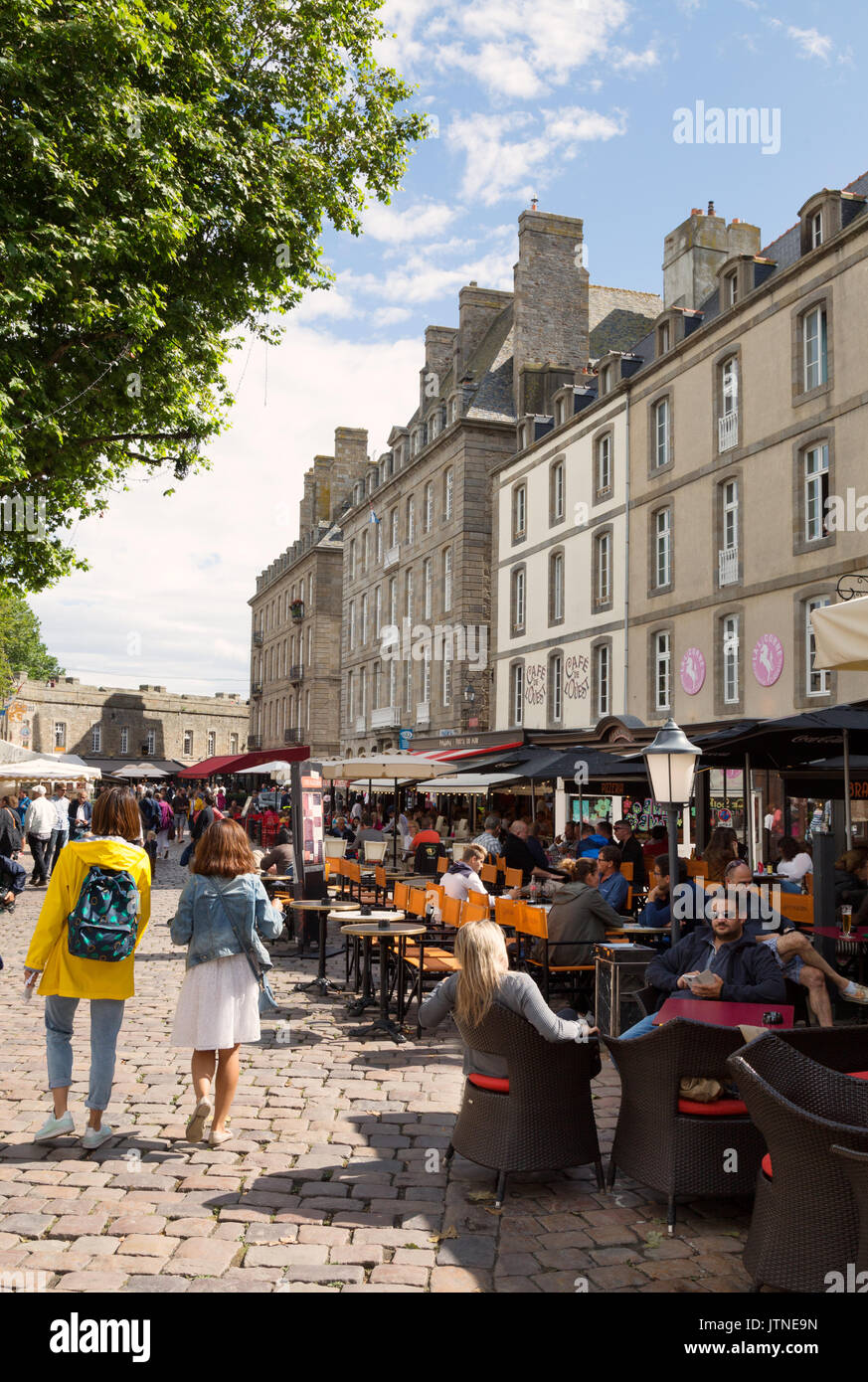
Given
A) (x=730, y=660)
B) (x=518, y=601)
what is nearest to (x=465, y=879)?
(x=730, y=660)

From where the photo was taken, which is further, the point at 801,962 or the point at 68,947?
the point at 801,962

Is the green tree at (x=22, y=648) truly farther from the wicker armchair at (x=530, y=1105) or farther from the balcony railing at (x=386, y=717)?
the wicker armchair at (x=530, y=1105)

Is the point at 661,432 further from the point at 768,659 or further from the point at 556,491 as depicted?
the point at 768,659

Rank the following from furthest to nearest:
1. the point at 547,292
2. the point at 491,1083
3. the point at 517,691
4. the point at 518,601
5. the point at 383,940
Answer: the point at 547,292, the point at 518,601, the point at 517,691, the point at 383,940, the point at 491,1083

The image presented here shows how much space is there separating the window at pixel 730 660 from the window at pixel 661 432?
4.90m

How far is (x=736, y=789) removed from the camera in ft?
75.7

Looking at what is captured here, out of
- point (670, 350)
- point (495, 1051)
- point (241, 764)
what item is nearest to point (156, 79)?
point (495, 1051)

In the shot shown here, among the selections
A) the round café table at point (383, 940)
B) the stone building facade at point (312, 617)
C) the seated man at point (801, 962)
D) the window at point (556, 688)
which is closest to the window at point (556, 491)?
the window at point (556, 688)

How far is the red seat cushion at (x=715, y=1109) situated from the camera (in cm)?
466

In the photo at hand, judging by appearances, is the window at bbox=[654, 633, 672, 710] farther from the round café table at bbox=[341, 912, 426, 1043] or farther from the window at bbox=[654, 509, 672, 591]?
the round café table at bbox=[341, 912, 426, 1043]

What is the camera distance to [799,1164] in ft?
12.2

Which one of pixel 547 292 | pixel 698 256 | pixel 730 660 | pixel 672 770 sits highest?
pixel 547 292

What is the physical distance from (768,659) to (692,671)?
9.11ft

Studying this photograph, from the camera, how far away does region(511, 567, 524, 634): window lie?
33969 mm
